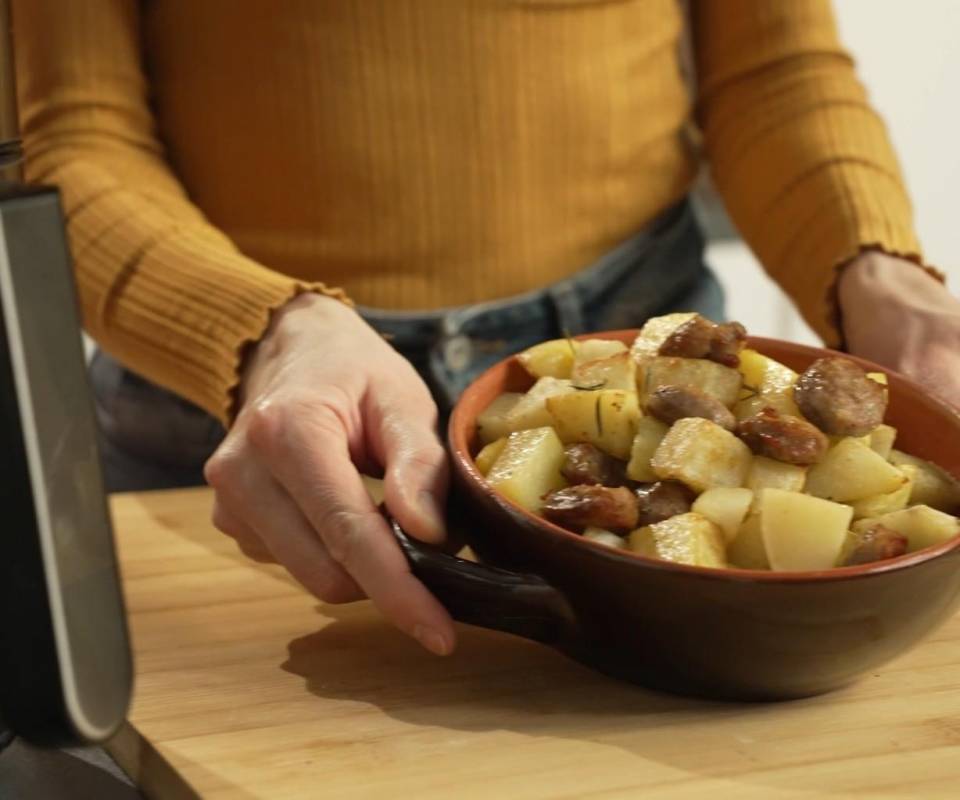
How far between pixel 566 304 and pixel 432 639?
572 millimetres

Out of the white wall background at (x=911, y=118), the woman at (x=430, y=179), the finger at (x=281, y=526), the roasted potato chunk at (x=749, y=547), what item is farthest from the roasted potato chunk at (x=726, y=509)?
the white wall background at (x=911, y=118)

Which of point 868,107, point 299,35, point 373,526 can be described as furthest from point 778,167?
point 373,526

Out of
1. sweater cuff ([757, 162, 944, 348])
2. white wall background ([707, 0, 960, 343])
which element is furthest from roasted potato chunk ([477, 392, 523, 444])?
white wall background ([707, 0, 960, 343])

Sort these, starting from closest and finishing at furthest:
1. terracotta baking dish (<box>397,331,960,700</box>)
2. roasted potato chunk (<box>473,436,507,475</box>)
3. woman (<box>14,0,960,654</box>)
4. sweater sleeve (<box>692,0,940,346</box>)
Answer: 1. terracotta baking dish (<box>397,331,960,700</box>)
2. roasted potato chunk (<box>473,436,507,475</box>)
3. woman (<box>14,0,960,654</box>)
4. sweater sleeve (<box>692,0,940,346</box>)

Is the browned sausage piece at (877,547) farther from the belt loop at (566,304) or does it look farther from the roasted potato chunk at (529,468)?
the belt loop at (566,304)

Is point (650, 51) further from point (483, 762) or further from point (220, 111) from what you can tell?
point (483, 762)

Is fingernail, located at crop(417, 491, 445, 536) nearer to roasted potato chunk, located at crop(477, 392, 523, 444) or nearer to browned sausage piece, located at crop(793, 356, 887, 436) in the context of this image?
roasted potato chunk, located at crop(477, 392, 523, 444)

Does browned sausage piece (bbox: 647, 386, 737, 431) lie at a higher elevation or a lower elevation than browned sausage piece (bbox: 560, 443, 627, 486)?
higher

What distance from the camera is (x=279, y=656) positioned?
789mm

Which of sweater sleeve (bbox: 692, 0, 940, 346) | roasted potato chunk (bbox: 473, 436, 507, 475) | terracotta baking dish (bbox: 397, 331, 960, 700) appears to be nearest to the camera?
terracotta baking dish (bbox: 397, 331, 960, 700)

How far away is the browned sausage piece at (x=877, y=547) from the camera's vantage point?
0.66 meters

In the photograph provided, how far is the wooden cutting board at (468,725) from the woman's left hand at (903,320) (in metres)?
0.22

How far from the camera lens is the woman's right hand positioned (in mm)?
736

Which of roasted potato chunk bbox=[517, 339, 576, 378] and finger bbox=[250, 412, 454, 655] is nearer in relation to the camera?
finger bbox=[250, 412, 454, 655]
